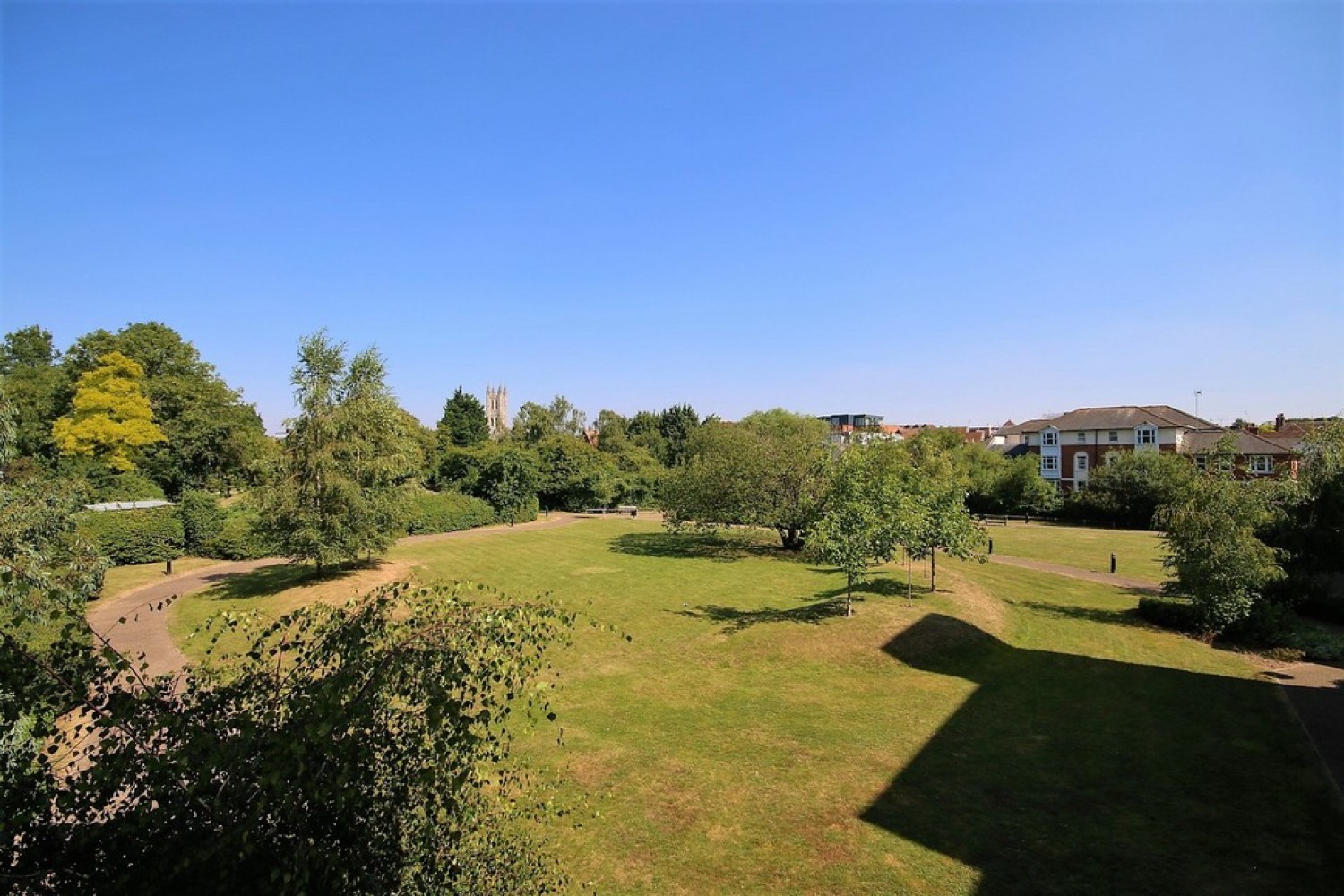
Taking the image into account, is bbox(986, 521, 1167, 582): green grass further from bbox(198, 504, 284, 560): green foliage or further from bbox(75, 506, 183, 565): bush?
bbox(75, 506, 183, 565): bush

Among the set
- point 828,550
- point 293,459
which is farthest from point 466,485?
point 828,550

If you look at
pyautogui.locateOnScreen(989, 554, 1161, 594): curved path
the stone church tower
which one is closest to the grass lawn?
pyautogui.locateOnScreen(989, 554, 1161, 594): curved path

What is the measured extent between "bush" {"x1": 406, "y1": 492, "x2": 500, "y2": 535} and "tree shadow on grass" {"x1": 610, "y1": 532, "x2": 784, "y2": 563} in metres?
12.6

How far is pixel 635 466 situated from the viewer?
7588 cm

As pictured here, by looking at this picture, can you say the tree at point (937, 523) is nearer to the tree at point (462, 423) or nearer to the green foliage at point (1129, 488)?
the green foliage at point (1129, 488)

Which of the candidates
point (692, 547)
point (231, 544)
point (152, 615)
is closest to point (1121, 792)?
point (152, 615)

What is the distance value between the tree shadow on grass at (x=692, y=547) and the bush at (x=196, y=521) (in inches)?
848

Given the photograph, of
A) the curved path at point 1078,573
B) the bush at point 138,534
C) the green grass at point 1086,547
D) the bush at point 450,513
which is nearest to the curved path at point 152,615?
the bush at point 138,534

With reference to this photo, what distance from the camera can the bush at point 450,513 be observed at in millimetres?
46094

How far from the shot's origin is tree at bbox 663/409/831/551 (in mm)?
34469

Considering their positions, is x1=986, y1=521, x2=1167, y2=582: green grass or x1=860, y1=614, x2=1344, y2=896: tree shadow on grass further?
x1=986, y1=521, x2=1167, y2=582: green grass

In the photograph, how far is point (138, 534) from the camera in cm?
3303

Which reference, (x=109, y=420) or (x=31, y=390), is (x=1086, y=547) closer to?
(x=109, y=420)

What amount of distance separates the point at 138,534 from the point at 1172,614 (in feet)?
144
